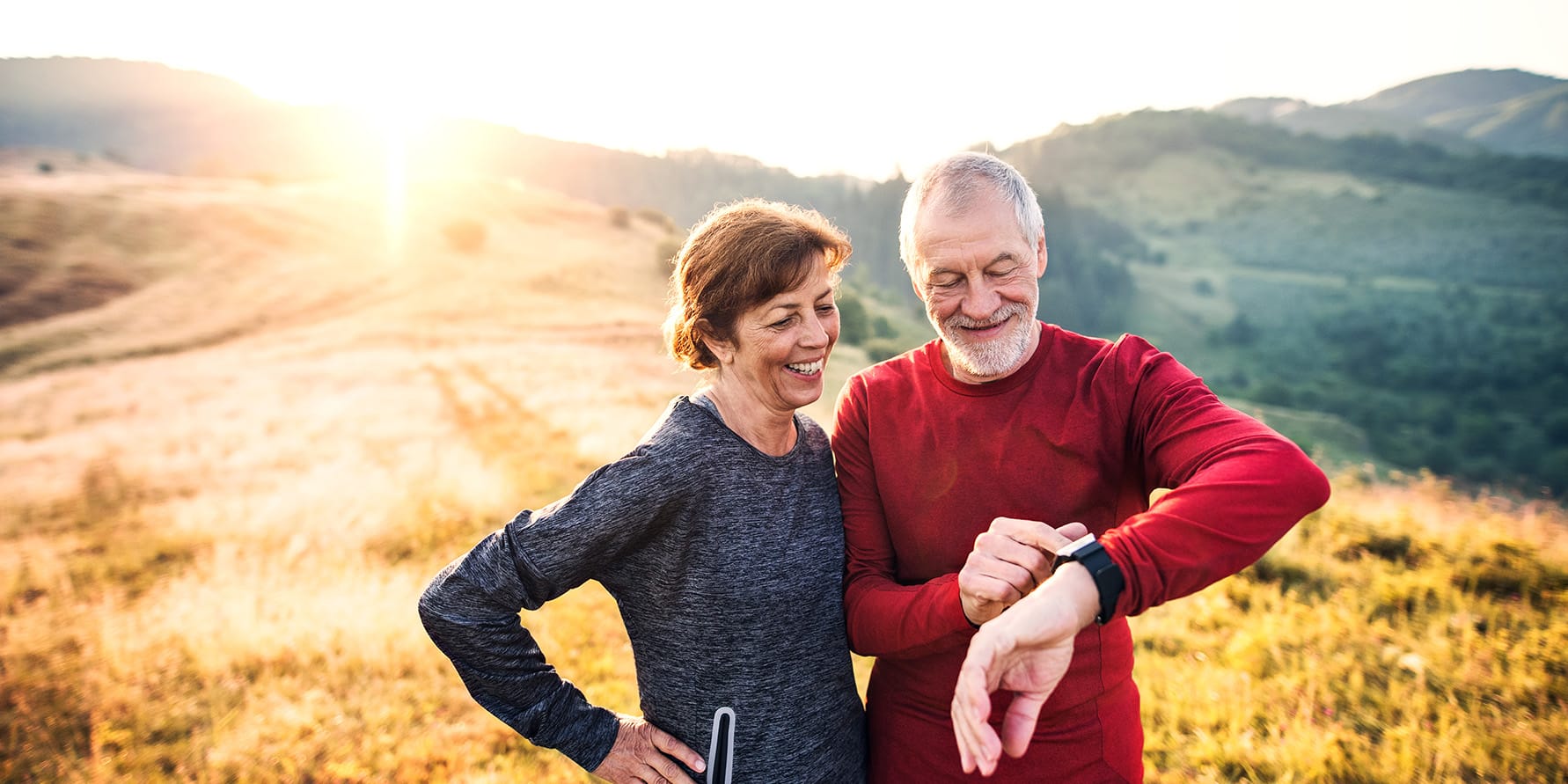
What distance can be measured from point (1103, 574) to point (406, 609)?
637 cm

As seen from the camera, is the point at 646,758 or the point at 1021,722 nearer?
the point at 1021,722

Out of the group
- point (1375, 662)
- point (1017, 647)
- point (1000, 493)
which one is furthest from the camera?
point (1375, 662)

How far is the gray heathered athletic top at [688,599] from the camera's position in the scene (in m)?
1.98

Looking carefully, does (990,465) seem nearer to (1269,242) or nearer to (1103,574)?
(1103,574)

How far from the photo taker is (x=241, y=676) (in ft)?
17.2

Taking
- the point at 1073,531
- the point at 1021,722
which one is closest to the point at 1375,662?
the point at 1073,531

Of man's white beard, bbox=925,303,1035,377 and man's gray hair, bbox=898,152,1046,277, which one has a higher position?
man's gray hair, bbox=898,152,1046,277

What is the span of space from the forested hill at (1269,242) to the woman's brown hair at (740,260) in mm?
45274

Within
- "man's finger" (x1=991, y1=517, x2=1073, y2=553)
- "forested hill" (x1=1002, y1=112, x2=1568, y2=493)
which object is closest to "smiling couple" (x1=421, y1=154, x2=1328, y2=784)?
"man's finger" (x1=991, y1=517, x2=1073, y2=553)

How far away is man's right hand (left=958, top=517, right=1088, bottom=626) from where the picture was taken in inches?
66.9

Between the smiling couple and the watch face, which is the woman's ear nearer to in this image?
the smiling couple

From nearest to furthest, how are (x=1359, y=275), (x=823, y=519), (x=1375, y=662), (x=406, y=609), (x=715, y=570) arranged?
(x=715, y=570) < (x=823, y=519) < (x=1375, y=662) < (x=406, y=609) < (x=1359, y=275)

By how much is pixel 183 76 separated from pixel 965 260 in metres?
158

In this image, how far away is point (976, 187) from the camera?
2234 millimetres
